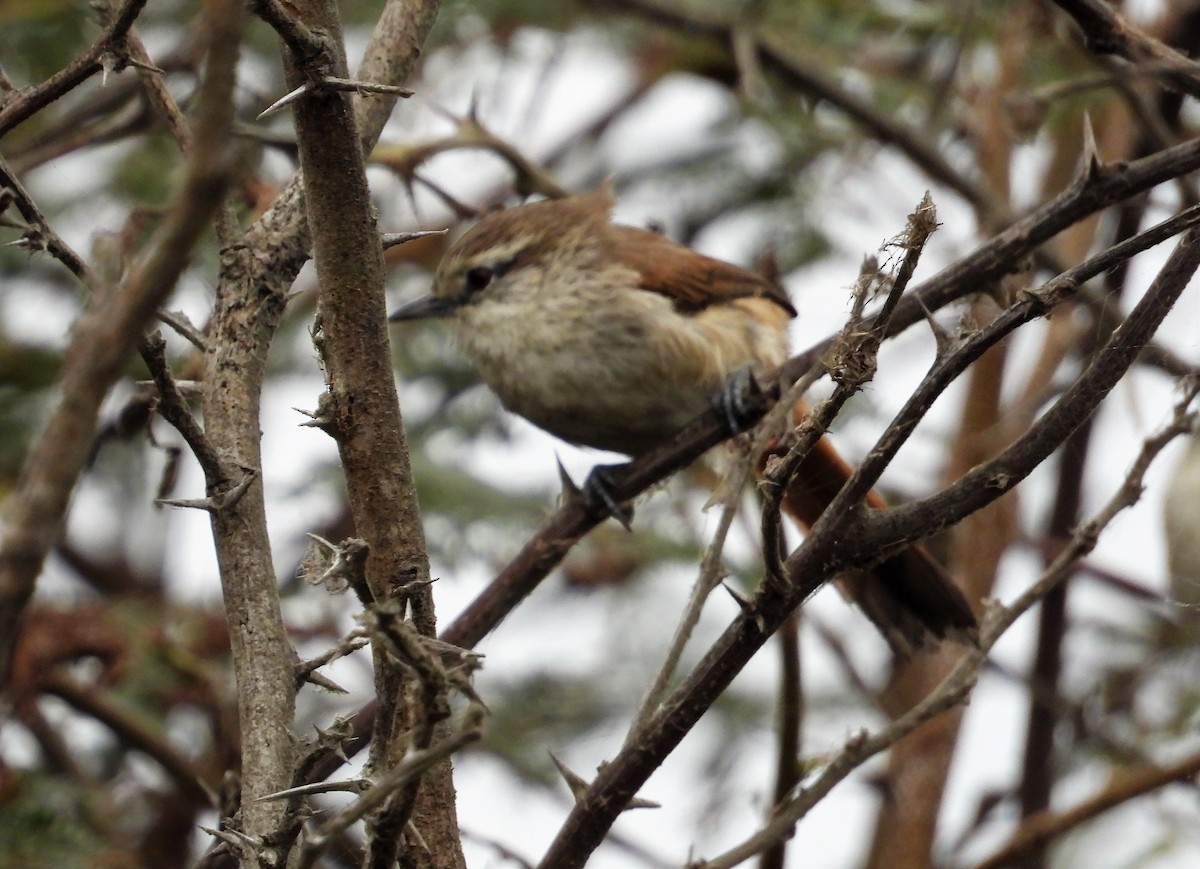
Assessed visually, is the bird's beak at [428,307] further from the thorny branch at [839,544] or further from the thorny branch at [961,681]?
the thorny branch at [839,544]

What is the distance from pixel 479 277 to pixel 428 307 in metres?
0.19

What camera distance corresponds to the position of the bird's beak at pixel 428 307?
4637 millimetres

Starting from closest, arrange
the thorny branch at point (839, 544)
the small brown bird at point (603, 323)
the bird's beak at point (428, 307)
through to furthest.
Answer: the thorny branch at point (839, 544) < the small brown bird at point (603, 323) < the bird's beak at point (428, 307)

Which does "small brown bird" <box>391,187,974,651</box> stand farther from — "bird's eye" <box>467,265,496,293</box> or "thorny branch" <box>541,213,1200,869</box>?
"thorny branch" <box>541,213,1200,869</box>

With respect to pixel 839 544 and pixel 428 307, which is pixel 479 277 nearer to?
pixel 428 307

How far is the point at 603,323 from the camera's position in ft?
14.5

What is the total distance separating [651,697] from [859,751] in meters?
0.39

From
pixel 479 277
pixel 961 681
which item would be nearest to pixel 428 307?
pixel 479 277

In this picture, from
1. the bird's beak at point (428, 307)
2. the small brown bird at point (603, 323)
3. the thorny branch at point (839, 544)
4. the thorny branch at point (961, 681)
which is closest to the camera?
the thorny branch at point (839, 544)

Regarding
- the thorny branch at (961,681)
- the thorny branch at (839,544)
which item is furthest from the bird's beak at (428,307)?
the thorny branch at (839,544)

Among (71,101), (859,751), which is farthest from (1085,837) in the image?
(71,101)

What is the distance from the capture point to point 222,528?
209cm

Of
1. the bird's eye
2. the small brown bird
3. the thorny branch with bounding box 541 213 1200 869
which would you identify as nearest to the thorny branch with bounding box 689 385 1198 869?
the thorny branch with bounding box 541 213 1200 869

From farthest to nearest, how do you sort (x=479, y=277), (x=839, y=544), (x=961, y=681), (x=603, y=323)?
(x=479, y=277) < (x=603, y=323) < (x=961, y=681) < (x=839, y=544)
